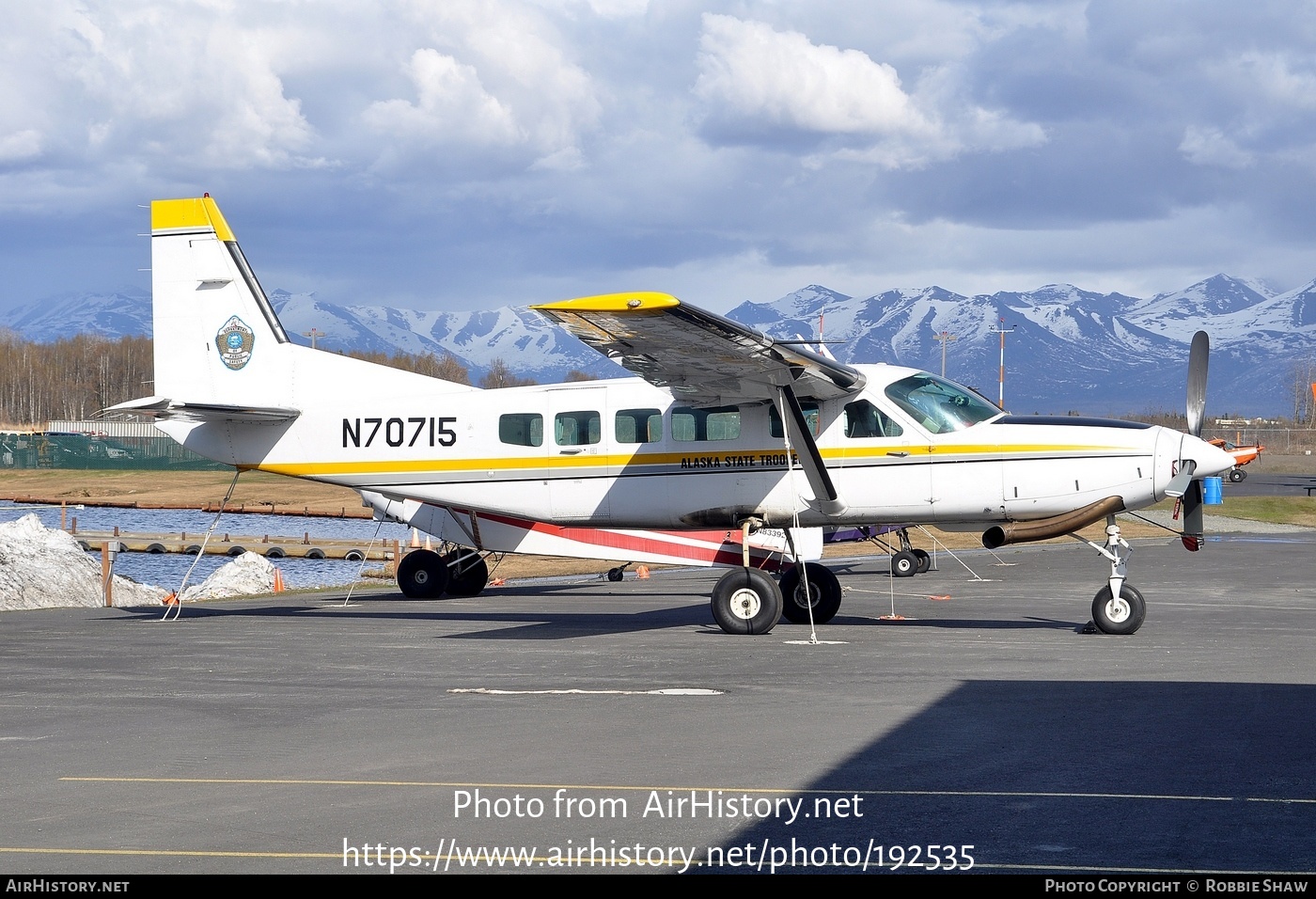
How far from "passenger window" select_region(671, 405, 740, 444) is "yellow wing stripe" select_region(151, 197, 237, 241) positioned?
26.2ft

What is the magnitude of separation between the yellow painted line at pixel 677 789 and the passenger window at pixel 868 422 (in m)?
9.37

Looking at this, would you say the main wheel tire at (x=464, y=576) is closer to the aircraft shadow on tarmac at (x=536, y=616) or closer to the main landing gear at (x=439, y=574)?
the main landing gear at (x=439, y=574)

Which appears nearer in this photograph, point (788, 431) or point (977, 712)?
point (977, 712)

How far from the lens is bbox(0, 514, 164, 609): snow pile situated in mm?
22828

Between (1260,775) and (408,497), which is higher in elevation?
(408,497)

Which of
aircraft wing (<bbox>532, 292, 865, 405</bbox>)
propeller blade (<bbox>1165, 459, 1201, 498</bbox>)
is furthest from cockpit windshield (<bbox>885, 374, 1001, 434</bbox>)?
propeller blade (<bbox>1165, 459, 1201, 498</bbox>)

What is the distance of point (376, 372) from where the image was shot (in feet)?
62.6

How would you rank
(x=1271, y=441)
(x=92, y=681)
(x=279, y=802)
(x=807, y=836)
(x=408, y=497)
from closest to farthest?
1. (x=807, y=836)
2. (x=279, y=802)
3. (x=92, y=681)
4. (x=408, y=497)
5. (x=1271, y=441)

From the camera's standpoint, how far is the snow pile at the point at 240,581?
94.5 ft

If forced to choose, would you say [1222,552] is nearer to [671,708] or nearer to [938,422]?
[938,422]

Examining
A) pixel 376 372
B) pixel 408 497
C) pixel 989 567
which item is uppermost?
pixel 376 372

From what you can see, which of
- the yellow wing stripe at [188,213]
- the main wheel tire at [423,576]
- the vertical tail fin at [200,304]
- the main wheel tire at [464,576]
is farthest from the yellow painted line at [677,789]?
the main wheel tire at [464,576]

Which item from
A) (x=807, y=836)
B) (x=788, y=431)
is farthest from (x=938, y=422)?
(x=807, y=836)
